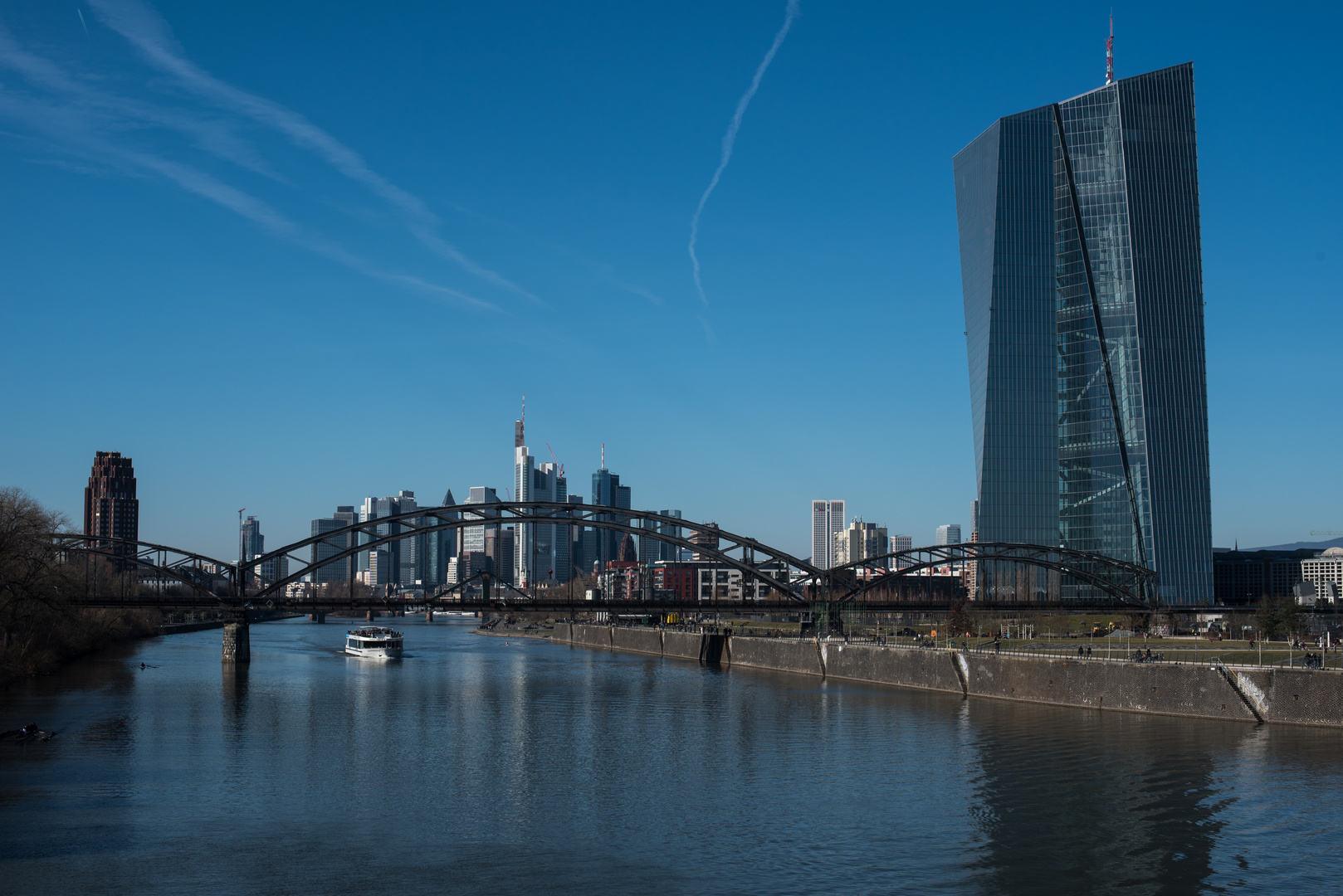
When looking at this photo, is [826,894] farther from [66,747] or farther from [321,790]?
[66,747]

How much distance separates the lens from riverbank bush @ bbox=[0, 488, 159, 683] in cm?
6481

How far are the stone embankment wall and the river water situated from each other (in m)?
1.53

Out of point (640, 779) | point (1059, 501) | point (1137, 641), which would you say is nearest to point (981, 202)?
point (1059, 501)

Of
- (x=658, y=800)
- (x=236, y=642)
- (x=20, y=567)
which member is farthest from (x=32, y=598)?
(x=658, y=800)

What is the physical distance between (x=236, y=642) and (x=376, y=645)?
950 inches

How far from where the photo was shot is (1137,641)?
85688 mm

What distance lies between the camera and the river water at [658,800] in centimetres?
2925

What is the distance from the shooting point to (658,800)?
3872 cm

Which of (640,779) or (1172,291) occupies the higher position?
(1172,291)

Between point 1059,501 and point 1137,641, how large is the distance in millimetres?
67613

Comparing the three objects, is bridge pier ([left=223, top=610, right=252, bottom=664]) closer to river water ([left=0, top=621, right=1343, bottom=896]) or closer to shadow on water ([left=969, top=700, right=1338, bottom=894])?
river water ([left=0, top=621, right=1343, bottom=896])

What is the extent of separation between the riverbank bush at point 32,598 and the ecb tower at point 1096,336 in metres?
102

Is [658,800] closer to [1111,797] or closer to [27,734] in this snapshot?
[1111,797]

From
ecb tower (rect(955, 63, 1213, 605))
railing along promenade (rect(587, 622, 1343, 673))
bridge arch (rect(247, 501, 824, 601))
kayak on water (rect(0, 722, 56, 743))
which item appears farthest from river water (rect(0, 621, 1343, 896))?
ecb tower (rect(955, 63, 1213, 605))
